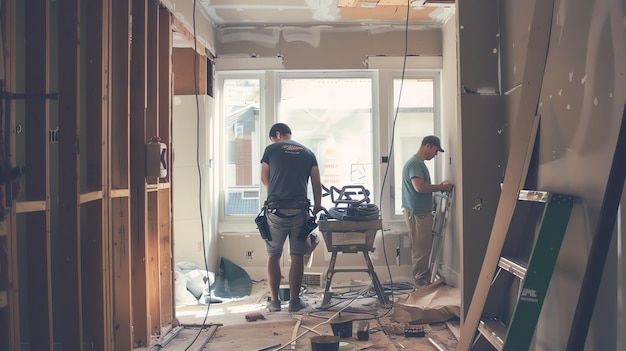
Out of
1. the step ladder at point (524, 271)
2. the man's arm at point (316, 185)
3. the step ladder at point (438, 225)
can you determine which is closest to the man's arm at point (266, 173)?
the man's arm at point (316, 185)

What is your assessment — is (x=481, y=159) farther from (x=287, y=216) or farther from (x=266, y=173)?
(x=266, y=173)

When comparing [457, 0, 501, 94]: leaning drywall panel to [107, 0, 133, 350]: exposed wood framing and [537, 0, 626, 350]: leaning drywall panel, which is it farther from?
[107, 0, 133, 350]: exposed wood framing

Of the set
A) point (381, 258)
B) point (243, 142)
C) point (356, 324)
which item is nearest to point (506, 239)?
point (356, 324)

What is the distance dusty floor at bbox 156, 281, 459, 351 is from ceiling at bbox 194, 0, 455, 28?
2719 mm

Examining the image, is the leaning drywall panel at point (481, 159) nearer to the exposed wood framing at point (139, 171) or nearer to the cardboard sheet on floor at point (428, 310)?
the cardboard sheet on floor at point (428, 310)

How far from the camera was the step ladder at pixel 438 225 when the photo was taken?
187 inches

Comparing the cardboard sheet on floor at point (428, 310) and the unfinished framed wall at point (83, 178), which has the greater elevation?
the unfinished framed wall at point (83, 178)

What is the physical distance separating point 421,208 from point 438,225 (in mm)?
341

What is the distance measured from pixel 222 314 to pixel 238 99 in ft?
7.91

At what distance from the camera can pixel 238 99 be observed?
18.2 feet

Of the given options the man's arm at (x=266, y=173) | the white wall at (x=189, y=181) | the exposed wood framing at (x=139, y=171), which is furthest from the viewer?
the white wall at (x=189, y=181)

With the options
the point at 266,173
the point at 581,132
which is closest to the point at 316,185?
the point at 266,173

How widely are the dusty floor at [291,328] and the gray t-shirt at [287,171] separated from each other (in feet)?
3.16

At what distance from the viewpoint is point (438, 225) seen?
16.5 feet
